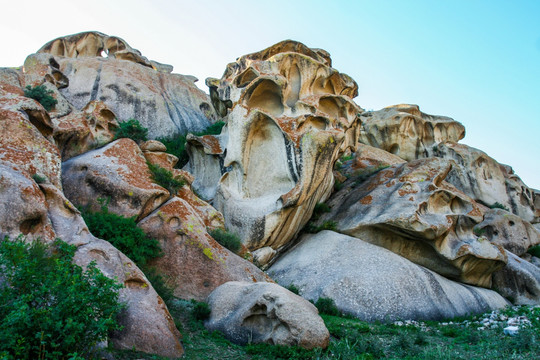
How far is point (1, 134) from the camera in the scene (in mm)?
11023

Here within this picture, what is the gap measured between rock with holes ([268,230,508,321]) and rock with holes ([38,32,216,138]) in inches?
452

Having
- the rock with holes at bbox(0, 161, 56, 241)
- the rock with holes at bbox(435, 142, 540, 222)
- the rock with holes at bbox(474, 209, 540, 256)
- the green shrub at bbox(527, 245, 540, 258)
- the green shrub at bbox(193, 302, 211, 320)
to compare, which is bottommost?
the green shrub at bbox(193, 302, 211, 320)

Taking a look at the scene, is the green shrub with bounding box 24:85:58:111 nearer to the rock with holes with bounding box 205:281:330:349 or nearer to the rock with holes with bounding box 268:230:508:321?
the rock with holes with bounding box 268:230:508:321

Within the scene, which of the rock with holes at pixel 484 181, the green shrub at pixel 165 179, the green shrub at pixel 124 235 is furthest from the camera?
the rock with holes at pixel 484 181

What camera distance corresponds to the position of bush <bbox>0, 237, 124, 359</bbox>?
207 inches

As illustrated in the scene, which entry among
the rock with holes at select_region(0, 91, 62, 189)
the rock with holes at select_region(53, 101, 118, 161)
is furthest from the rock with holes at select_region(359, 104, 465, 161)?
the rock with holes at select_region(0, 91, 62, 189)

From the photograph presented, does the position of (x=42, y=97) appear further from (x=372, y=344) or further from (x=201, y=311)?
(x=372, y=344)

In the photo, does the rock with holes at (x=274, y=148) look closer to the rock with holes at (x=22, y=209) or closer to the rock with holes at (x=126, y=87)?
the rock with holes at (x=126, y=87)

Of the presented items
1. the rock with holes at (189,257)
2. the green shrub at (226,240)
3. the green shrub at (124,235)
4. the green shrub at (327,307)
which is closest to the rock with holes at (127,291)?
the green shrub at (124,235)

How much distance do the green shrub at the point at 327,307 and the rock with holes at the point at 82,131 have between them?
29.4 ft

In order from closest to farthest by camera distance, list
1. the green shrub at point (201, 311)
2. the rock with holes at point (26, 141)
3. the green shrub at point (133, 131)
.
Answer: the green shrub at point (201, 311) → the rock with holes at point (26, 141) → the green shrub at point (133, 131)

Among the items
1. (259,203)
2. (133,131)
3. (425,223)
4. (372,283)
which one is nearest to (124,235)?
(259,203)

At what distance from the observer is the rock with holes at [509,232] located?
72.1 ft

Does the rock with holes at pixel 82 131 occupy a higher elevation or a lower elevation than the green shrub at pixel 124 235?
higher
